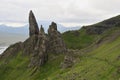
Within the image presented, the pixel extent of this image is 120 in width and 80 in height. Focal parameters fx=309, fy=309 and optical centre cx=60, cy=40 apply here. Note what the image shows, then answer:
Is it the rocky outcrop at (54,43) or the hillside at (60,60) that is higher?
the rocky outcrop at (54,43)

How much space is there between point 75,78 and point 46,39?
2365 inches

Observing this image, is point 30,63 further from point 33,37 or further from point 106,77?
point 106,77

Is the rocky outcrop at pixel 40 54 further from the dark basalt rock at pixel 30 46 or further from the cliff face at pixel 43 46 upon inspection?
the dark basalt rock at pixel 30 46

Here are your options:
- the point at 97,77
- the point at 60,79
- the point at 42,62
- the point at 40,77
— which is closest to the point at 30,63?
the point at 42,62

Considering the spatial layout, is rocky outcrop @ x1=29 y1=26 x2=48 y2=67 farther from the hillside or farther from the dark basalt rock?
the dark basalt rock

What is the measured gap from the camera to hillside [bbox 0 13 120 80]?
10431cm

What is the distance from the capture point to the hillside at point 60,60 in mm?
104312

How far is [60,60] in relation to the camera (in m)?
149

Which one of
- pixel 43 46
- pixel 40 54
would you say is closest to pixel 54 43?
pixel 43 46

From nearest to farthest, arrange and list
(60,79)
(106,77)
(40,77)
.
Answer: (106,77) → (60,79) → (40,77)

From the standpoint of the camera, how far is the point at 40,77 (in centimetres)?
14050

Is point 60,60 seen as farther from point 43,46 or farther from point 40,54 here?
point 43,46

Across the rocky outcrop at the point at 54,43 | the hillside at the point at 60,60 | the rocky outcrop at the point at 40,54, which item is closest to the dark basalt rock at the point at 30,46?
the hillside at the point at 60,60

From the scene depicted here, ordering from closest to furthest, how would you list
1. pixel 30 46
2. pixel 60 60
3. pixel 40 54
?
pixel 60 60 < pixel 40 54 < pixel 30 46
